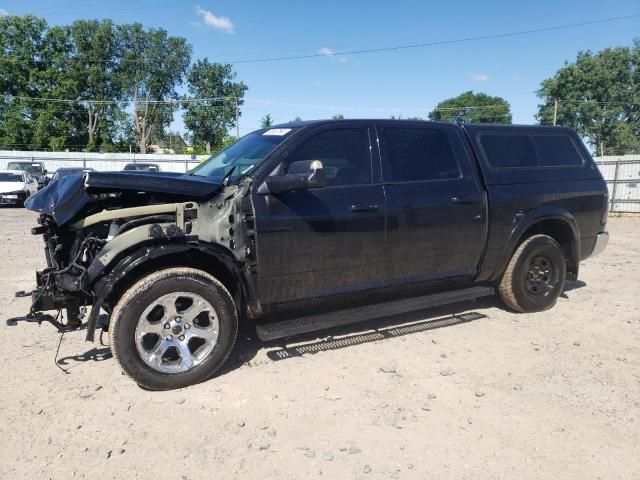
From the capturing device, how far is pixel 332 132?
4020mm

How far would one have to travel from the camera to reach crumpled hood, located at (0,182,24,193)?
19.2 m

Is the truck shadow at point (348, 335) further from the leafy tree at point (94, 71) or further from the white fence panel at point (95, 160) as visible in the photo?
the leafy tree at point (94, 71)

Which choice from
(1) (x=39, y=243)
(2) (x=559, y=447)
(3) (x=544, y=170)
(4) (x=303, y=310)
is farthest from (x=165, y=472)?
(1) (x=39, y=243)

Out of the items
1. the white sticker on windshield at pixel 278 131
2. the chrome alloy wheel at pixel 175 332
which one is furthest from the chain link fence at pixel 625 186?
the chrome alloy wheel at pixel 175 332

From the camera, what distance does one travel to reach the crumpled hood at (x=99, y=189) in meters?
3.31

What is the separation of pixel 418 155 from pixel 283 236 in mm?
1589

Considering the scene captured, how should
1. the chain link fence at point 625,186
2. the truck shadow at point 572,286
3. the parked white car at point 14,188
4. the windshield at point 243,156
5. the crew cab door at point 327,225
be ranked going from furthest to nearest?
the parked white car at point 14,188
the chain link fence at point 625,186
the truck shadow at point 572,286
the windshield at point 243,156
the crew cab door at point 327,225

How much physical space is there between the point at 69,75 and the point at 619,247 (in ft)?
178

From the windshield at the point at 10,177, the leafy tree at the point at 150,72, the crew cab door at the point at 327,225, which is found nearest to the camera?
the crew cab door at the point at 327,225

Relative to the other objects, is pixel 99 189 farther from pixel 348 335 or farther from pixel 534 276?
pixel 534 276

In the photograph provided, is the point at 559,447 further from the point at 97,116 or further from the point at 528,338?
the point at 97,116

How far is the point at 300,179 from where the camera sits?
Answer: 11.4 ft

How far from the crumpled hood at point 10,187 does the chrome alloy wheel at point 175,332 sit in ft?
64.2

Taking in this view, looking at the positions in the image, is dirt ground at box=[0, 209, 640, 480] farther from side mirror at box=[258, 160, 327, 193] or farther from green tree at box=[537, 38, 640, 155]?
green tree at box=[537, 38, 640, 155]
